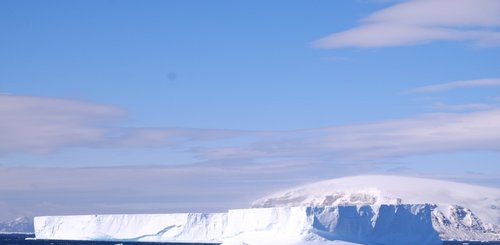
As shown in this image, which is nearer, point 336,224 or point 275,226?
point 336,224

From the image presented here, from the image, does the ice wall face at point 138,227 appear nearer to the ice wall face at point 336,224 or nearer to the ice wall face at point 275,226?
the ice wall face at point 275,226

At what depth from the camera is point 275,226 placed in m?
49.9

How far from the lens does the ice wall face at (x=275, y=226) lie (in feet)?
158

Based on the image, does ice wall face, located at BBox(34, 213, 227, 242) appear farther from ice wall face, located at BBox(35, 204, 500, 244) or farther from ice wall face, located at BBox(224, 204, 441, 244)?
ice wall face, located at BBox(224, 204, 441, 244)

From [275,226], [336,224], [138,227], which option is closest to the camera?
[336,224]

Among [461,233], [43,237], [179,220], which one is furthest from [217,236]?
[461,233]

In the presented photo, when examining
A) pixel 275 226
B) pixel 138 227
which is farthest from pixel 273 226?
pixel 138 227

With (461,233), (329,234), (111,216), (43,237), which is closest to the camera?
(329,234)

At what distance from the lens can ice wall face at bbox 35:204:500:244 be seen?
4809 cm

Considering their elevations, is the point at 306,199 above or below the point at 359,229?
above

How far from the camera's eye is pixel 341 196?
120 metres

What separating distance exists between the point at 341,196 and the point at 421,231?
2592 inches

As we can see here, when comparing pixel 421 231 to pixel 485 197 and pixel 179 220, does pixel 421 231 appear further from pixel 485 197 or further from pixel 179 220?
pixel 485 197

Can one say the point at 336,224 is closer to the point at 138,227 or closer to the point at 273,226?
the point at 273,226
